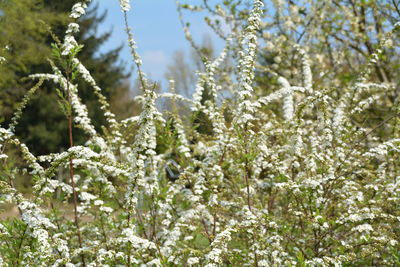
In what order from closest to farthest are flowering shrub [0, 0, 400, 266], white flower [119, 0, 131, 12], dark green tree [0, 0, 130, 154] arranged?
1. flowering shrub [0, 0, 400, 266]
2. white flower [119, 0, 131, 12]
3. dark green tree [0, 0, 130, 154]

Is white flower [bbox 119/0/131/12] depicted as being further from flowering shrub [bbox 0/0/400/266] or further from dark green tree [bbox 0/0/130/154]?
dark green tree [bbox 0/0/130/154]

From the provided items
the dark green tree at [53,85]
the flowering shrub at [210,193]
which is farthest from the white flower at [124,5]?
the dark green tree at [53,85]

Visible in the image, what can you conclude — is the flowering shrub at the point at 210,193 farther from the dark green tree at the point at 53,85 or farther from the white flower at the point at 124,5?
the dark green tree at the point at 53,85

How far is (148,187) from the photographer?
14.3 feet

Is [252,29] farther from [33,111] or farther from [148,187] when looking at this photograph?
[33,111]

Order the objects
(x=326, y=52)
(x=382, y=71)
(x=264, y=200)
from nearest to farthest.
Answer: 1. (x=264, y=200)
2. (x=382, y=71)
3. (x=326, y=52)

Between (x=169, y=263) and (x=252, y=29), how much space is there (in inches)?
80.3

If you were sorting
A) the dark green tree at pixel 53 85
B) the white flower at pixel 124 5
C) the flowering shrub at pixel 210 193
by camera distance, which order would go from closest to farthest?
the flowering shrub at pixel 210 193 → the white flower at pixel 124 5 → the dark green tree at pixel 53 85

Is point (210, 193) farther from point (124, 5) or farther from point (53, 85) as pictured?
point (53, 85)

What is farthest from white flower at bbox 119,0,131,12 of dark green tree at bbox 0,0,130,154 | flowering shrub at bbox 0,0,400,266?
dark green tree at bbox 0,0,130,154

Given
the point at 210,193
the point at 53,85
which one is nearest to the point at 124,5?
the point at 210,193

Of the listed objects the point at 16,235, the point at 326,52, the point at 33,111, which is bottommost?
the point at 16,235

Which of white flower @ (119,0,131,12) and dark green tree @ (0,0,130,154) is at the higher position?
dark green tree @ (0,0,130,154)

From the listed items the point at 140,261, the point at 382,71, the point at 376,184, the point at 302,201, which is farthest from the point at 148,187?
the point at 382,71
